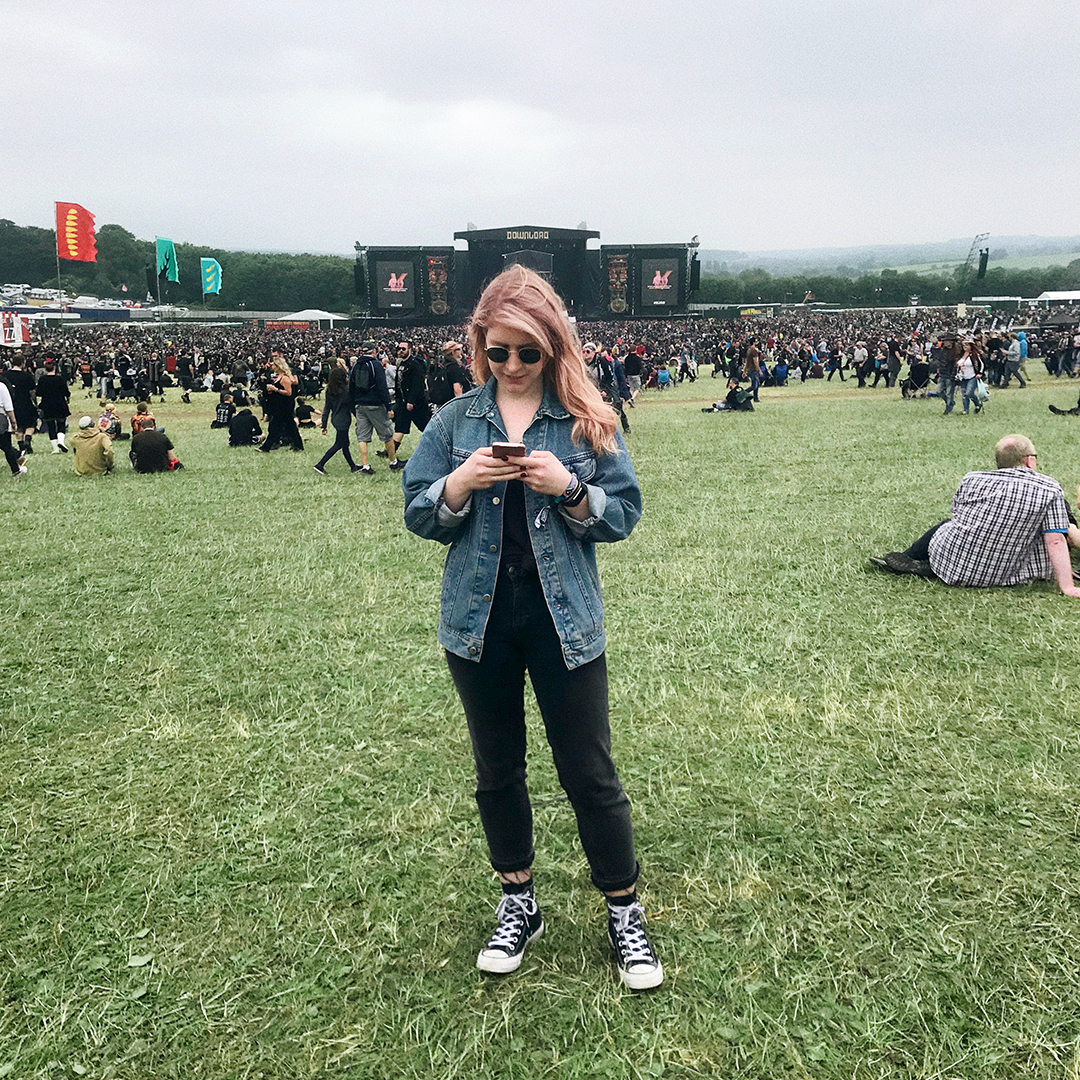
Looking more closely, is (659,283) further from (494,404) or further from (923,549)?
(494,404)

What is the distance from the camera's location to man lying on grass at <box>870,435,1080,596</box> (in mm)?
5777

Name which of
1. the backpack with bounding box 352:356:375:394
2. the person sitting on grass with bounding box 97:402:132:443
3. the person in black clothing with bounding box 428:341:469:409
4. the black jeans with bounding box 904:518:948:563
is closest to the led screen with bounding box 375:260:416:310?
the person sitting on grass with bounding box 97:402:132:443

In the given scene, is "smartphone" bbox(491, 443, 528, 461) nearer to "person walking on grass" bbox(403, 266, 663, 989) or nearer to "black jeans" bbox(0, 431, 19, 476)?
"person walking on grass" bbox(403, 266, 663, 989)

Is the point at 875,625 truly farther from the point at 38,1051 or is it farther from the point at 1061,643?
the point at 38,1051

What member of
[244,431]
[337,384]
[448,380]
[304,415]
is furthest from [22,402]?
[448,380]

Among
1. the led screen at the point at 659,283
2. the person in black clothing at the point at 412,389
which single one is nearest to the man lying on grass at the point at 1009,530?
the person in black clothing at the point at 412,389

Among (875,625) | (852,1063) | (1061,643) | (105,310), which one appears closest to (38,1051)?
(852,1063)

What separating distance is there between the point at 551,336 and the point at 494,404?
9.7 inches

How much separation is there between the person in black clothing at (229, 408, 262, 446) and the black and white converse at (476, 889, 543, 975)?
14.6 metres

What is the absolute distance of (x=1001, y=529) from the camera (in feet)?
19.5

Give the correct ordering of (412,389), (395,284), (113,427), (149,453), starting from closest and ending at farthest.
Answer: (149,453), (412,389), (113,427), (395,284)

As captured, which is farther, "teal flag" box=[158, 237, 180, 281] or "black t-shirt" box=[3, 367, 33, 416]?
"teal flag" box=[158, 237, 180, 281]

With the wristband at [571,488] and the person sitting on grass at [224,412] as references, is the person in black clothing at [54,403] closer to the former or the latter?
the person sitting on grass at [224,412]

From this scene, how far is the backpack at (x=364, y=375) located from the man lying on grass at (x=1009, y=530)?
7.40m
